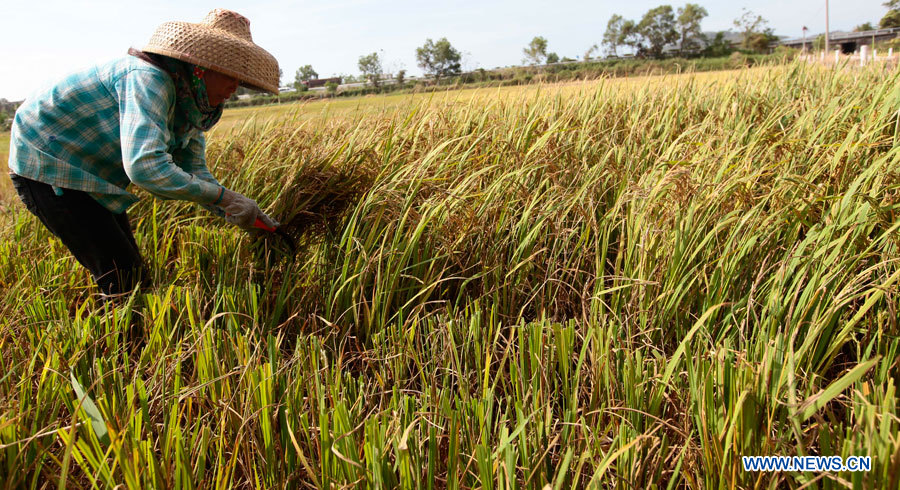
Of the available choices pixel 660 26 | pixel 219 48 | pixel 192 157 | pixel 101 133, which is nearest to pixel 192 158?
pixel 192 157

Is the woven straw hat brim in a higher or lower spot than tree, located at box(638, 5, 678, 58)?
lower

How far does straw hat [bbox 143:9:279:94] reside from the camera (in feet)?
5.89

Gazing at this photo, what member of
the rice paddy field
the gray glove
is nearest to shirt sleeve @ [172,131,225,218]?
the rice paddy field

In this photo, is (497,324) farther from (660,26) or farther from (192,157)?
(660,26)

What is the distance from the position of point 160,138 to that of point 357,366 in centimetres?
95

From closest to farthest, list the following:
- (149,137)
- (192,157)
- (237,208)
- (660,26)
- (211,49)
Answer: (149,137) → (211,49) → (237,208) → (192,157) → (660,26)

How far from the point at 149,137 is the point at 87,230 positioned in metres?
0.53

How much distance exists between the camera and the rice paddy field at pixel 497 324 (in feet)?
3.61

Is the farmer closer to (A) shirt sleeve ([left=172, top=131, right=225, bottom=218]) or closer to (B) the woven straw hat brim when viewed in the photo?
(B) the woven straw hat brim

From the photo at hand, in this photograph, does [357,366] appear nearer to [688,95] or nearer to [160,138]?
[160,138]

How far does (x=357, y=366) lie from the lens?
179 centimetres

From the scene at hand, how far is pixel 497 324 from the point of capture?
72.1 inches

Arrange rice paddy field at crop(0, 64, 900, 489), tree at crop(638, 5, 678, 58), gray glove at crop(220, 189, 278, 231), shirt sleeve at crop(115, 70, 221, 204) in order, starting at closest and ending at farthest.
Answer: rice paddy field at crop(0, 64, 900, 489)
shirt sleeve at crop(115, 70, 221, 204)
gray glove at crop(220, 189, 278, 231)
tree at crop(638, 5, 678, 58)

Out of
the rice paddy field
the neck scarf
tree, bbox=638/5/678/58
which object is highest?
tree, bbox=638/5/678/58
